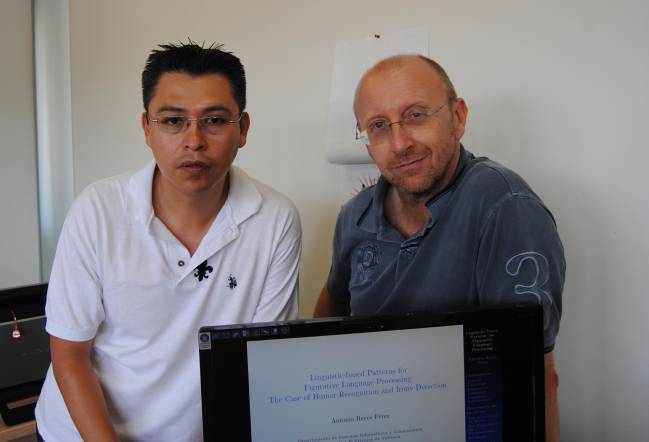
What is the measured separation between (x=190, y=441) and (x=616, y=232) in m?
1.08

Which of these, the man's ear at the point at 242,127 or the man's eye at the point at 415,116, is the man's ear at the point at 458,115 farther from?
the man's ear at the point at 242,127

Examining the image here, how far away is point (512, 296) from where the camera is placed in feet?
2.68

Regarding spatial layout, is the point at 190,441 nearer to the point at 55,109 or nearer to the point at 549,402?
the point at 549,402

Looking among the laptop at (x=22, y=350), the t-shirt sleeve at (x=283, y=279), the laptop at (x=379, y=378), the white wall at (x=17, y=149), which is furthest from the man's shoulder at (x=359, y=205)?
the white wall at (x=17, y=149)

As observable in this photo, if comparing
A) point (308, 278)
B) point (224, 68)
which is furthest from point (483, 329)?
point (308, 278)

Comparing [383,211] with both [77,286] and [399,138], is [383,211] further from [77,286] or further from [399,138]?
[77,286]

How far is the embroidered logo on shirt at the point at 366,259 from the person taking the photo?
108 cm

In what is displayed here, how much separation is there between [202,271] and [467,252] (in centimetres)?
57

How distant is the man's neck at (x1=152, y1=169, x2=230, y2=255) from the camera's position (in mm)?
1064

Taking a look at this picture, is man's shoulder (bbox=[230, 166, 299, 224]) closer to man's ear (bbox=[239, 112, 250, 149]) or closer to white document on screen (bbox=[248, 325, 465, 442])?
man's ear (bbox=[239, 112, 250, 149])

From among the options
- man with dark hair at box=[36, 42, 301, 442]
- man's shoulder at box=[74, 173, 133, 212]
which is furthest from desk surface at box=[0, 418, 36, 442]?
man's shoulder at box=[74, 173, 133, 212]

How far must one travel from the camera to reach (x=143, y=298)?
994 millimetres

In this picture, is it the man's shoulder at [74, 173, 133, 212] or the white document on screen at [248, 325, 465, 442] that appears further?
the man's shoulder at [74, 173, 133, 212]

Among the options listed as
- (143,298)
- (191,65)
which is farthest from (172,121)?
(143,298)
